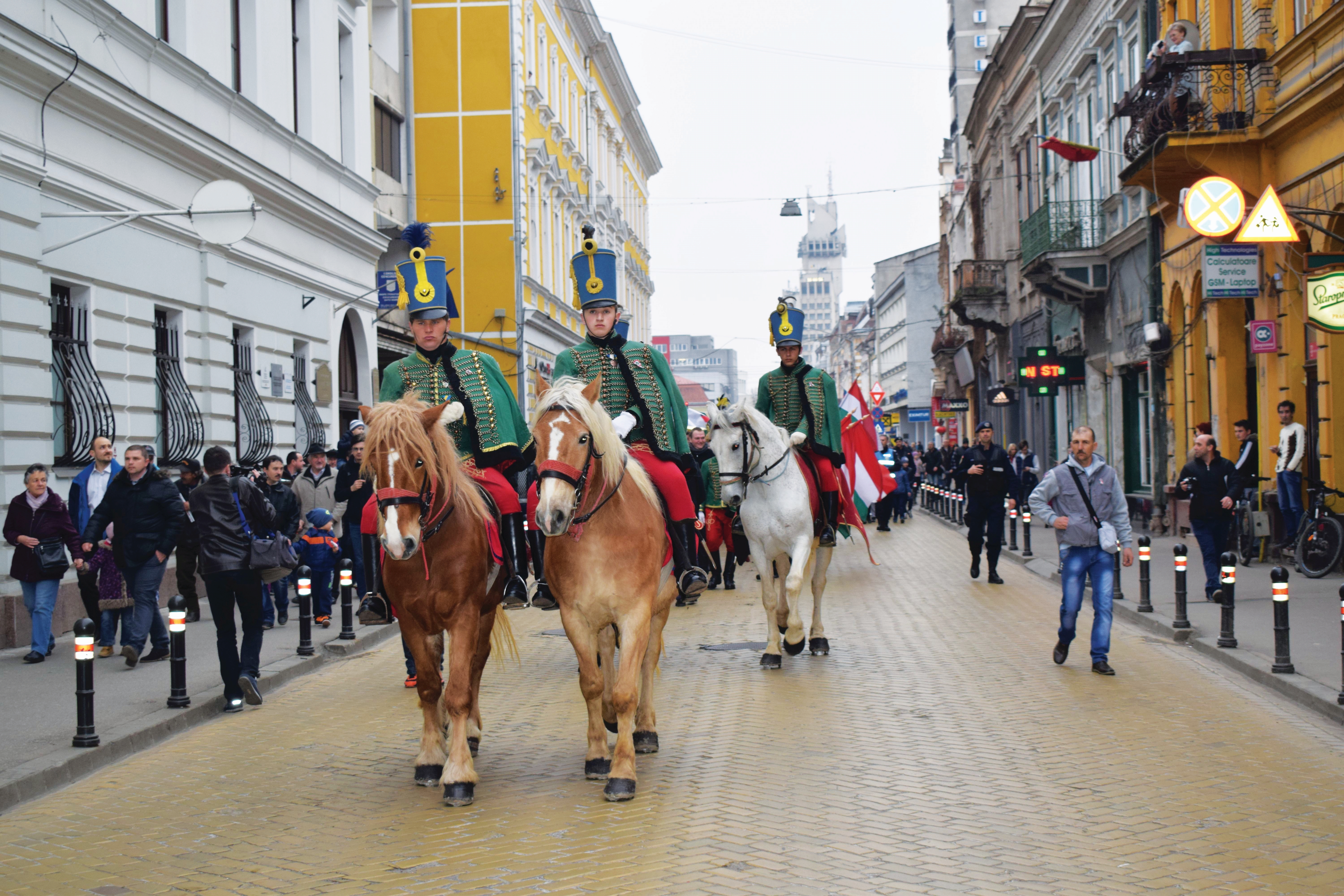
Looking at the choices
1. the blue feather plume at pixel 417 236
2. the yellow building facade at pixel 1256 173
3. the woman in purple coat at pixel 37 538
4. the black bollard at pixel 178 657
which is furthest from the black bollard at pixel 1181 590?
the woman in purple coat at pixel 37 538

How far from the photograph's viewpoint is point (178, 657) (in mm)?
9562

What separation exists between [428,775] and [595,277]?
3070 millimetres

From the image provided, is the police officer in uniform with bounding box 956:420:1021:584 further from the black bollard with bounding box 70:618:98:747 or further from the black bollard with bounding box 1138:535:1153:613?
the black bollard with bounding box 70:618:98:747

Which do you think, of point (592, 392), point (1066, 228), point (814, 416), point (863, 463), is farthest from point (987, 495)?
point (1066, 228)

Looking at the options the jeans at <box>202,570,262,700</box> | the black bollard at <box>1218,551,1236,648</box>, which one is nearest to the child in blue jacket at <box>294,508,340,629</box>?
the jeans at <box>202,570,262,700</box>

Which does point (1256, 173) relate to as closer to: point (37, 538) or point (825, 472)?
point (825, 472)

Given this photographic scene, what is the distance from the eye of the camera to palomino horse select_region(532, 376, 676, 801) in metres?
6.53

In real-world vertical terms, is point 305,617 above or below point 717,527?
below

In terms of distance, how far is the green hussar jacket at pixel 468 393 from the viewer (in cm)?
760

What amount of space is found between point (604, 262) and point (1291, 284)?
1323cm

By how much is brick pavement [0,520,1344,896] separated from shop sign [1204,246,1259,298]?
9.38 m

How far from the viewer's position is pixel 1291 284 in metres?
18.0

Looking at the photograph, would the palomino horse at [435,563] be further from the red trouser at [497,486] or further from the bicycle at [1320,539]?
the bicycle at [1320,539]

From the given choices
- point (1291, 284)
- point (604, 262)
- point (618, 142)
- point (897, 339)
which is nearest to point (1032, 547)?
point (1291, 284)
